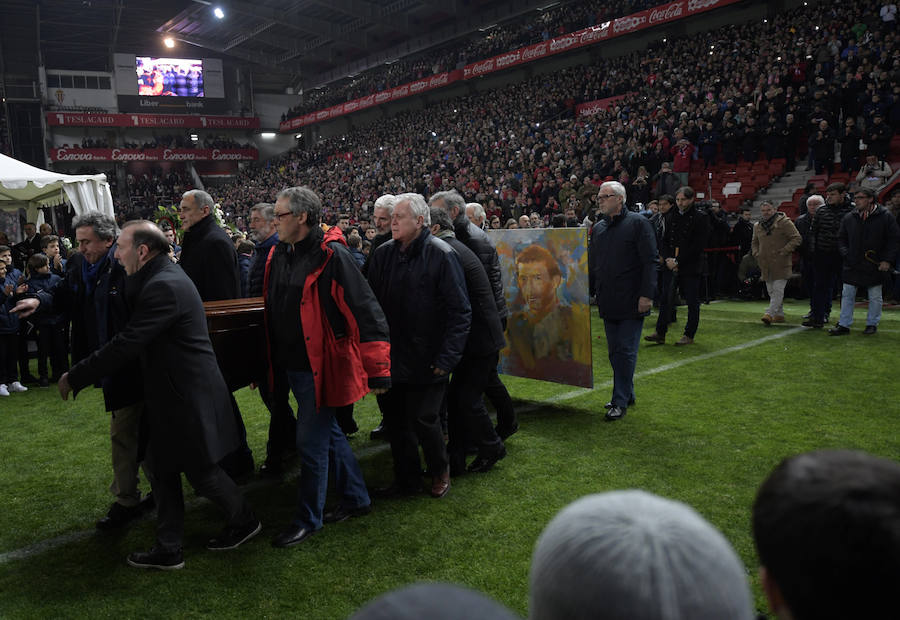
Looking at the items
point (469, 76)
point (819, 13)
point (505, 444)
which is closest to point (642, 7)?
point (819, 13)

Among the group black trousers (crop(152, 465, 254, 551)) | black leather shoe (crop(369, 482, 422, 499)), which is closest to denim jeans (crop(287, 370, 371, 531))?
black trousers (crop(152, 465, 254, 551))

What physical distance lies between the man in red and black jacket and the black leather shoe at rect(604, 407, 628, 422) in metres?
2.57

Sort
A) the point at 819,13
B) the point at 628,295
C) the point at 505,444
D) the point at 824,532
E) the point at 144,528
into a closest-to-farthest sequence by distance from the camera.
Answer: the point at 824,532 → the point at 144,528 → the point at 505,444 → the point at 628,295 → the point at 819,13

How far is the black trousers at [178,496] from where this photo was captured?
3.32 metres

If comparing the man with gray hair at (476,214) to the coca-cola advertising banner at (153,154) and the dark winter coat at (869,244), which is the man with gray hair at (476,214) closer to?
the dark winter coat at (869,244)

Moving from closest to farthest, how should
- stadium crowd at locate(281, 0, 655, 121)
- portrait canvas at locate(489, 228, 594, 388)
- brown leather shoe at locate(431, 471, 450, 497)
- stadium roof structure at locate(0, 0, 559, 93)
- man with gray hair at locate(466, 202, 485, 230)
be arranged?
brown leather shoe at locate(431, 471, 450, 497) < portrait canvas at locate(489, 228, 594, 388) < man with gray hair at locate(466, 202, 485, 230) < stadium crowd at locate(281, 0, 655, 121) < stadium roof structure at locate(0, 0, 559, 93)

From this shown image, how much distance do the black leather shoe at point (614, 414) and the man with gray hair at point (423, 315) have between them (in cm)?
192

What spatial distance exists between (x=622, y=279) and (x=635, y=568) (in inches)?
190

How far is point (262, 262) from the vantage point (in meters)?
5.12

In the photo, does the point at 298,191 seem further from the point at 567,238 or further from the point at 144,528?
the point at 567,238

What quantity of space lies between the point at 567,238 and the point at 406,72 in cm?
3507

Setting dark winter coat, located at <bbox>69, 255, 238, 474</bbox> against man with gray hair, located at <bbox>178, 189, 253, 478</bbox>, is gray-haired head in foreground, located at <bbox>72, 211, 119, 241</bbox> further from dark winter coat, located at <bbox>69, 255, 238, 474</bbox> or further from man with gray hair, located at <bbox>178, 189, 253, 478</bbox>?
dark winter coat, located at <bbox>69, 255, 238, 474</bbox>

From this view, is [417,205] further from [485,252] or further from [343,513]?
[343,513]

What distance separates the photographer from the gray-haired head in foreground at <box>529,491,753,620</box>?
777 millimetres
